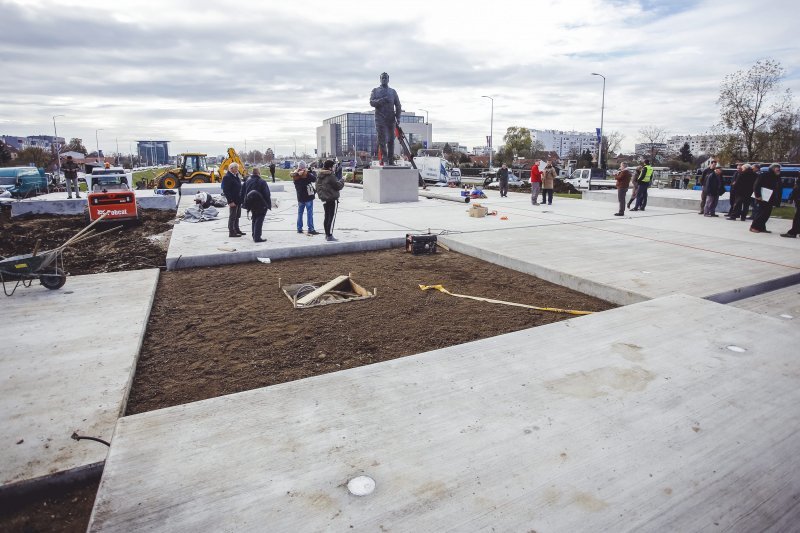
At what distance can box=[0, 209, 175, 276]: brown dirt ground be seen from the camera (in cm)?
894

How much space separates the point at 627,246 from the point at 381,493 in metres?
8.58

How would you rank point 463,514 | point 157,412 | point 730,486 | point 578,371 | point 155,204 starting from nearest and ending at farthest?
point 463,514 → point 730,486 → point 157,412 → point 578,371 → point 155,204

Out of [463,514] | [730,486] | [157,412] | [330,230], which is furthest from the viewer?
[330,230]

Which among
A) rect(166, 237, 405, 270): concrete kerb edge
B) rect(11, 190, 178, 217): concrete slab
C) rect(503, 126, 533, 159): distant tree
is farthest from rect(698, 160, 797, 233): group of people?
rect(503, 126, 533, 159): distant tree

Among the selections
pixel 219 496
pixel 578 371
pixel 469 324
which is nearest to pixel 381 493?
pixel 219 496

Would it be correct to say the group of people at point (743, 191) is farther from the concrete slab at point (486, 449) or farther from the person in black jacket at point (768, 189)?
the concrete slab at point (486, 449)

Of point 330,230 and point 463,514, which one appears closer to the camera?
point 463,514

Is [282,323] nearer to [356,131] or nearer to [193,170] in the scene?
[193,170]

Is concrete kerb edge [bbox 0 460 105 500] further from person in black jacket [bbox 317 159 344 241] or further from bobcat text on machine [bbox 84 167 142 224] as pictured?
bobcat text on machine [bbox 84 167 142 224]

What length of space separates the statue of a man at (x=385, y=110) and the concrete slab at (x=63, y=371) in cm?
1318

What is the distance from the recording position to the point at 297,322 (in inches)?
216

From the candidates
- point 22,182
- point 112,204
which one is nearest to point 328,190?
point 112,204

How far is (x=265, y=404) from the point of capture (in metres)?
3.17

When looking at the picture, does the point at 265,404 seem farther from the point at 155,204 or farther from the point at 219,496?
the point at 155,204
